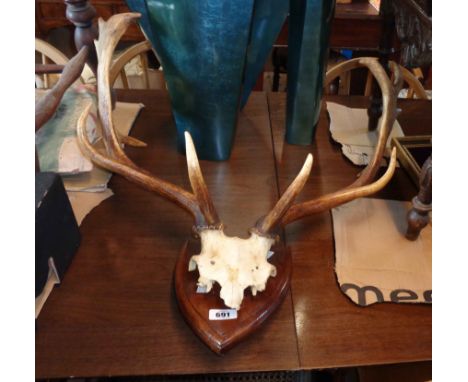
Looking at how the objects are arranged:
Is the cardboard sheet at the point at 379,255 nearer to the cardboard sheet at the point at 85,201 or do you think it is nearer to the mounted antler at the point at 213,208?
the mounted antler at the point at 213,208

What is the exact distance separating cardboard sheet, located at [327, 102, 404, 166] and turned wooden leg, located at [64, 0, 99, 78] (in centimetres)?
59

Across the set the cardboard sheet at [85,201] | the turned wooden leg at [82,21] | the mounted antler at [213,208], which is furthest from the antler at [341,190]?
the turned wooden leg at [82,21]

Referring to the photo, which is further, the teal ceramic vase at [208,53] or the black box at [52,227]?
the teal ceramic vase at [208,53]

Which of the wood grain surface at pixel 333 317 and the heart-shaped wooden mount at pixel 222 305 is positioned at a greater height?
the heart-shaped wooden mount at pixel 222 305

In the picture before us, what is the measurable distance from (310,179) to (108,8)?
1.34 m

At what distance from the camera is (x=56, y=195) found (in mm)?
608

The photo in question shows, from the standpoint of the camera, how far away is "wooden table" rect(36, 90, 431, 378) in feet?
1.79

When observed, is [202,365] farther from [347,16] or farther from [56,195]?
[347,16]

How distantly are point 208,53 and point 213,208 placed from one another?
0.96ft

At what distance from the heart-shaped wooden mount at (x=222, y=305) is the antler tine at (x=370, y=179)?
0.08m

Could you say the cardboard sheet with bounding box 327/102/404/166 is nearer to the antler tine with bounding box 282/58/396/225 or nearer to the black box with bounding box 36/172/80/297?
the antler tine with bounding box 282/58/396/225

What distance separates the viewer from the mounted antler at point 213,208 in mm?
560

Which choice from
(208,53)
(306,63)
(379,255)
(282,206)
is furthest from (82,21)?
(379,255)

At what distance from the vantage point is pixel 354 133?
0.97m
